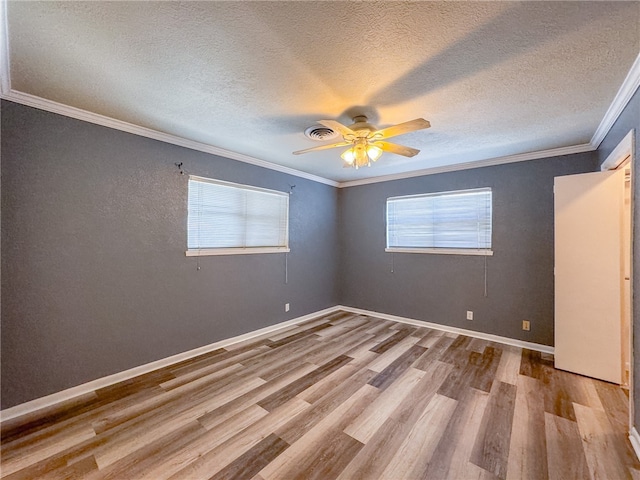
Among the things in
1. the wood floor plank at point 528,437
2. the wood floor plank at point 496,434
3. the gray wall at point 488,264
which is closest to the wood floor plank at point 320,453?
the wood floor plank at point 496,434

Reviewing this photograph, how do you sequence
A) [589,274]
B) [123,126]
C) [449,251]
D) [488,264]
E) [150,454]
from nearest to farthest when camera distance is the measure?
1. [150,454]
2. [123,126]
3. [589,274]
4. [488,264]
5. [449,251]

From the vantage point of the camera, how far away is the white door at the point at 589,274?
2568mm

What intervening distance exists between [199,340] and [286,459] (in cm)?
198

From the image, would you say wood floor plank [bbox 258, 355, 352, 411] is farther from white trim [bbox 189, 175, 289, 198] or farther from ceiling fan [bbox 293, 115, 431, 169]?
white trim [bbox 189, 175, 289, 198]

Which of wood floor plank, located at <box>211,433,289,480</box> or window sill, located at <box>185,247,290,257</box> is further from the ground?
window sill, located at <box>185,247,290,257</box>

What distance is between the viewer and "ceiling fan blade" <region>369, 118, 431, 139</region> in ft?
6.38

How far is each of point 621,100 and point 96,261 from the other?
15.2 ft

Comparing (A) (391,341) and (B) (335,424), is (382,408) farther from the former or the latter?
(A) (391,341)

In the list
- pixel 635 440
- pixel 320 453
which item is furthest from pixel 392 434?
pixel 635 440

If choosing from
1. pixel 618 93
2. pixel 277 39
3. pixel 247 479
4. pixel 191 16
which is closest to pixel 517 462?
pixel 247 479

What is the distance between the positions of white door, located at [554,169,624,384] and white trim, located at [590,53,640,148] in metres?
0.44

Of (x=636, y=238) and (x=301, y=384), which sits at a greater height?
(x=636, y=238)

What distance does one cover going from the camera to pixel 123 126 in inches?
102

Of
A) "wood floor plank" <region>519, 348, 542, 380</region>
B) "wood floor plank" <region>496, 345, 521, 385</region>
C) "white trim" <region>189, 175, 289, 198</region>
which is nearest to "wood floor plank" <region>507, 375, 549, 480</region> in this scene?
"wood floor plank" <region>496, 345, 521, 385</region>
